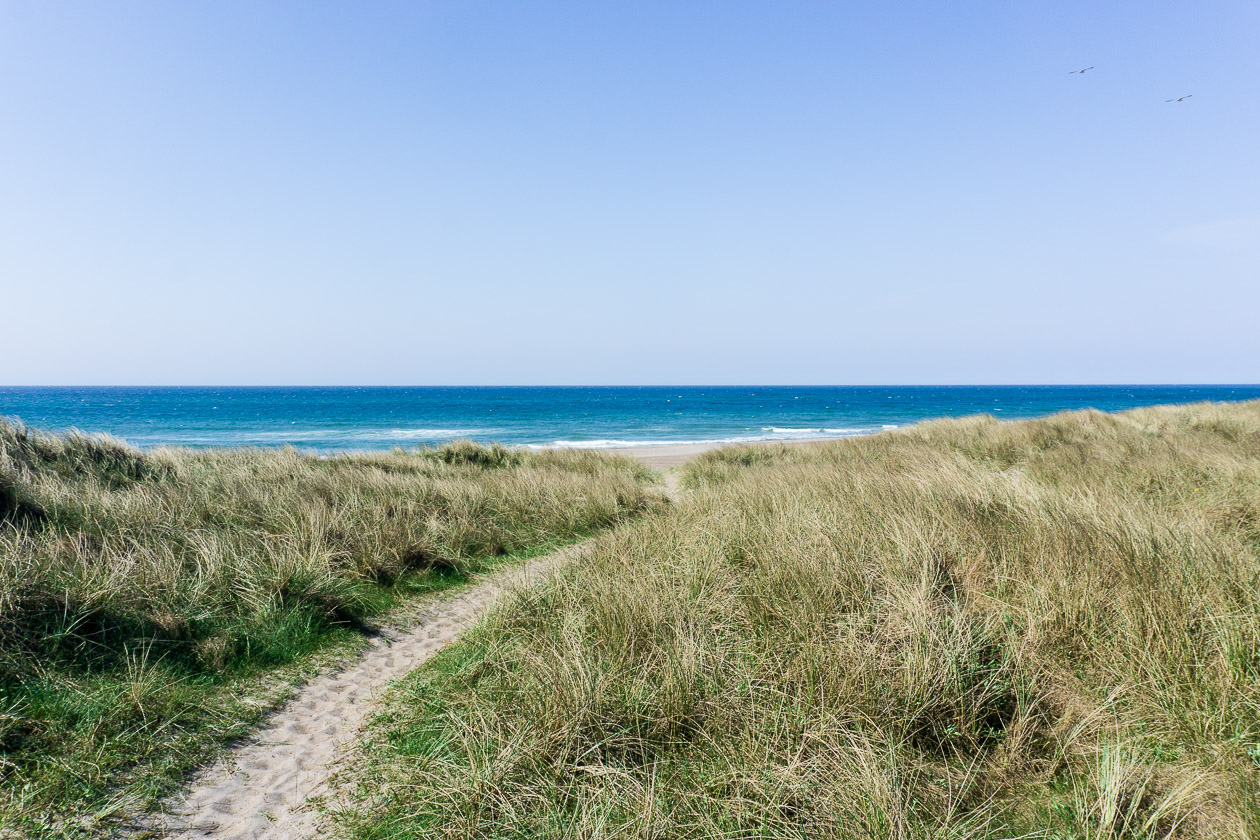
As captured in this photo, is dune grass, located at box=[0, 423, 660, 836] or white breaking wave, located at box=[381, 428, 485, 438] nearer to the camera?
dune grass, located at box=[0, 423, 660, 836]

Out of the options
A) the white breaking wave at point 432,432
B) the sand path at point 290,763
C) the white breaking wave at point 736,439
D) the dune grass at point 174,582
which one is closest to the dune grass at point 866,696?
the sand path at point 290,763

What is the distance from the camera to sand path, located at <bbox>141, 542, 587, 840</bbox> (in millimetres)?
3172

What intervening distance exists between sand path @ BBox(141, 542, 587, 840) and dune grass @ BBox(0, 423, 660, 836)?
0.20 metres

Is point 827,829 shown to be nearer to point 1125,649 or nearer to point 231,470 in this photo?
point 1125,649

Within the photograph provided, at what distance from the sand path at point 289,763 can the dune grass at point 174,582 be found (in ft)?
0.66

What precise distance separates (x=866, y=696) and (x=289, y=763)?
352cm

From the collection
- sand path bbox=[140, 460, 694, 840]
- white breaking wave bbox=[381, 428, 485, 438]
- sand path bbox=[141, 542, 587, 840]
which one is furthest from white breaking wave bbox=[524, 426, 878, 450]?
sand path bbox=[141, 542, 587, 840]

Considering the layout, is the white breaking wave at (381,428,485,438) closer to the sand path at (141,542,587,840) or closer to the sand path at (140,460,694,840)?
the sand path at (140,460,694,840)

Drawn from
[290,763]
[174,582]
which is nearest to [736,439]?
[174,582]

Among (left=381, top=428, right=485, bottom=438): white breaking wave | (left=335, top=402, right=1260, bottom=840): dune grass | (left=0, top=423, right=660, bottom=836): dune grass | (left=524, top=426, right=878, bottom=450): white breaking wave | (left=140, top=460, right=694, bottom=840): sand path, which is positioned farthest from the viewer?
(left=381, top=428, right=485, bottom=438): white breaking wave

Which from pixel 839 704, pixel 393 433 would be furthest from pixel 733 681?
pixel 393 433

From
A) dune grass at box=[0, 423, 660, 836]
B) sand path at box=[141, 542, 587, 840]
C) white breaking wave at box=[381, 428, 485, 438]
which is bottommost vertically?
white breaking wave at box=[381, 428, 485, 438]

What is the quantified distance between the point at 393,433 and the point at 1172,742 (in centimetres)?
4919

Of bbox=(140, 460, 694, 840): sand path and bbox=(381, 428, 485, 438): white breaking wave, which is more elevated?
bbox=(140, 460, 694, 840): sand path
